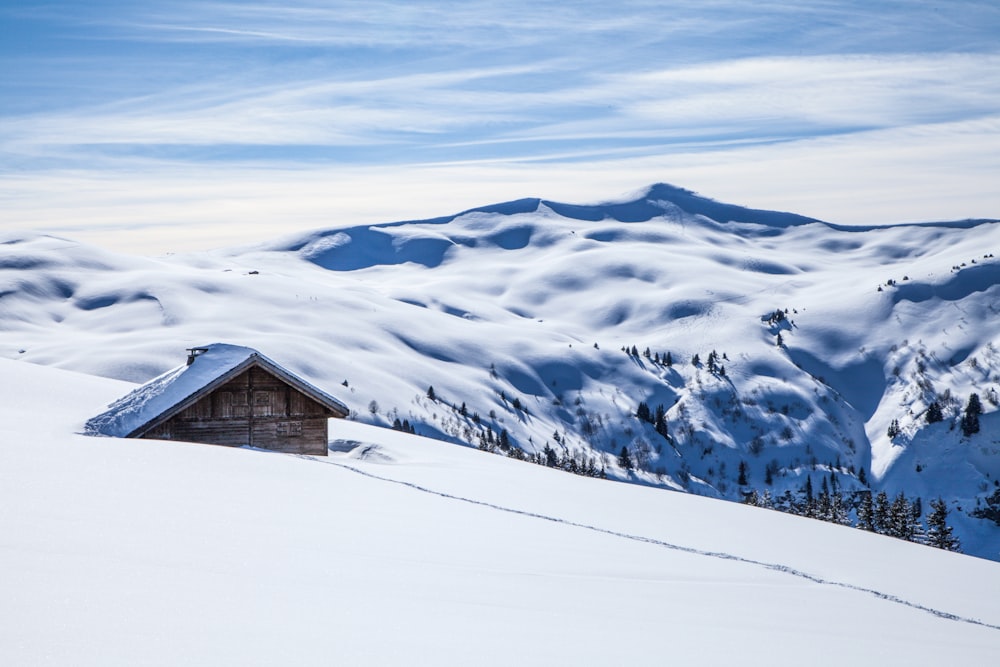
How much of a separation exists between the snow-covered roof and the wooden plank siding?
1.31 feet

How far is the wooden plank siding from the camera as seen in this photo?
2191 centimetres

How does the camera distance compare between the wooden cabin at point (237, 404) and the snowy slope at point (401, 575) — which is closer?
the snowy slope at point (401, 575)

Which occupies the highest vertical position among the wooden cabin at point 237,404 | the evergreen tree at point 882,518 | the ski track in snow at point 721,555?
the wooden cabin at point 237,404

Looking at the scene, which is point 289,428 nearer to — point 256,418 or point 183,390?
point 256,418

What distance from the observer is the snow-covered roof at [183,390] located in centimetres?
1755

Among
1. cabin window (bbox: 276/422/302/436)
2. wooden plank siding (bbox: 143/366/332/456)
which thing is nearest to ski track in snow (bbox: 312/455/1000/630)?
wooden plank siding (bbox: 143/366/332/456)

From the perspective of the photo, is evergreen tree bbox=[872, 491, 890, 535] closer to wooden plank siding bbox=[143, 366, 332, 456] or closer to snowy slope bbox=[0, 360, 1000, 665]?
wooden plank siding bbox=[143, 366, 332, 456]

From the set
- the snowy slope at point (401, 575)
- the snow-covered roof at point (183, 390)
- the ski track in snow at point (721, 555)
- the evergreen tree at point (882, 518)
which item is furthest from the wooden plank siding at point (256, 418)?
the evergreen tree at point (882, 518)

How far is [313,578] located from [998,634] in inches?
295

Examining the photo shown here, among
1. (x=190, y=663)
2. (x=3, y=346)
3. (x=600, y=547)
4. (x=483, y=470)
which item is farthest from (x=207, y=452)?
(x=3, y=346)

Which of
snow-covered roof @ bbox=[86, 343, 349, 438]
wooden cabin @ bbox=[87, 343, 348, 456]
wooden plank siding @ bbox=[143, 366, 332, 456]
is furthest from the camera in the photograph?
wooden plank siding @ bbox=[143, 366, 332, 456]

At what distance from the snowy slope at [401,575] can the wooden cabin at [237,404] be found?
4.80m

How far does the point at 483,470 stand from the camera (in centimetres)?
1930

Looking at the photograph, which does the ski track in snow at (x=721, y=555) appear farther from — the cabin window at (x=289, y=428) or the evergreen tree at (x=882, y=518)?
the evergreen tree at (x=882, y=518)
